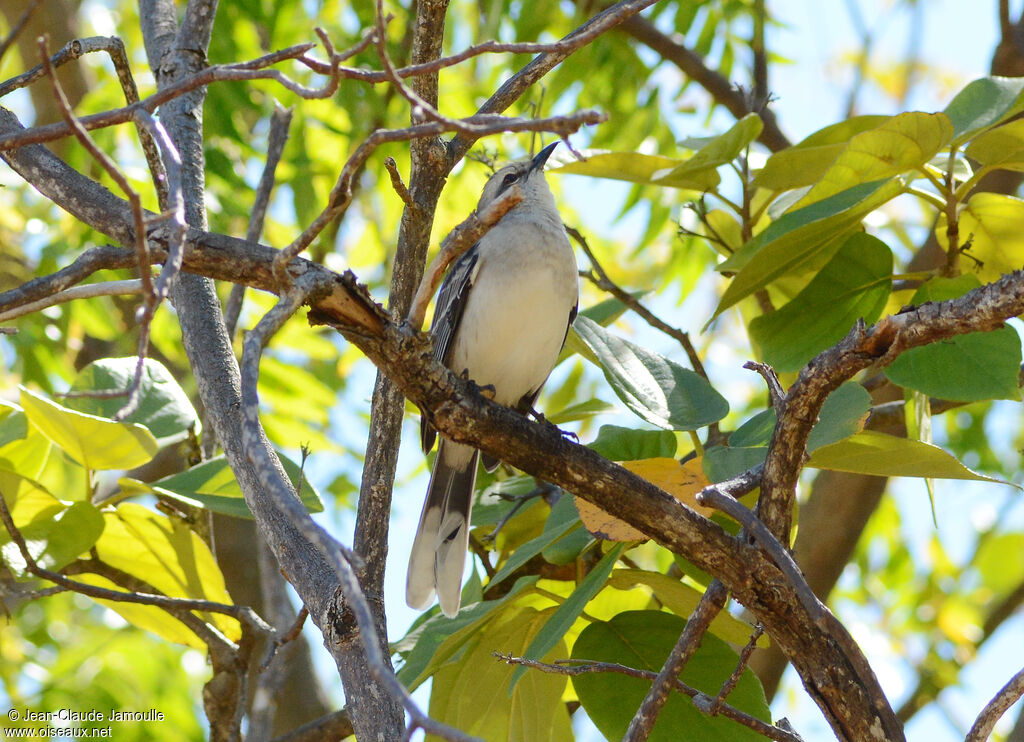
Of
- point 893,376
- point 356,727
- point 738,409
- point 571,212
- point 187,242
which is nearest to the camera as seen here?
point 187,242

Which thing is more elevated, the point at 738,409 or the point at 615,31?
the point at 615,31

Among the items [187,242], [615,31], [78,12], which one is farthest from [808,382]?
[78,12]

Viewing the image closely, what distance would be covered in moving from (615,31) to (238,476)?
12.8 feet

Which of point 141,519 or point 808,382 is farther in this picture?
point 141,519

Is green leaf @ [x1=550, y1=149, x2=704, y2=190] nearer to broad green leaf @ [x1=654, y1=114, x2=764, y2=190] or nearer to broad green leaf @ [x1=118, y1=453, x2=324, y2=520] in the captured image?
broad green leaf @ [x1=654, y1=114, x2=764, y2=190]

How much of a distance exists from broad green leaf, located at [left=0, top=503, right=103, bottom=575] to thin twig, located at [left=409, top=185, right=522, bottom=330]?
75.3 inches

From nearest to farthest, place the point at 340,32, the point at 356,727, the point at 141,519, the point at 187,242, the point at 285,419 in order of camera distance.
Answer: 1. the point at 187,242
2. the point at 356,727
3. the point at 141,519
4. the point at 285,419
5. the point at 340,32

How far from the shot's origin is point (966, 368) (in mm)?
3246

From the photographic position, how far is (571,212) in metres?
6.77

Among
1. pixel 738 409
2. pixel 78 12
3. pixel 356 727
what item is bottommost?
pixel 356 727

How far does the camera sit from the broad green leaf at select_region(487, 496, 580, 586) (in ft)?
10.6

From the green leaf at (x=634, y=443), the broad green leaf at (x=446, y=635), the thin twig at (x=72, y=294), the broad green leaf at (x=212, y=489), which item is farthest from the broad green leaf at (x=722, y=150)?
the thin twig at (x=72, y=294)

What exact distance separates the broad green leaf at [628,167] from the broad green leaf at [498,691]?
1.78m

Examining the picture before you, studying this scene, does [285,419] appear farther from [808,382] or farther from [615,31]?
[808,382]
